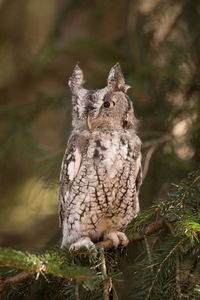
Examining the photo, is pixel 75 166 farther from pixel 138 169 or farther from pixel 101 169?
pixel 138 169

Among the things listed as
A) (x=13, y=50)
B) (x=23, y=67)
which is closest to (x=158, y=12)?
(x=13, y=50)

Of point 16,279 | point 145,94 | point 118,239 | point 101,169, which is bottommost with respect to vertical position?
point 16,279

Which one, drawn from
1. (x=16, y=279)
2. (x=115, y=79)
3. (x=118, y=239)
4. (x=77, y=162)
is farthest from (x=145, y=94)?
(x=16, y=279)

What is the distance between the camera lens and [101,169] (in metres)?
2.00

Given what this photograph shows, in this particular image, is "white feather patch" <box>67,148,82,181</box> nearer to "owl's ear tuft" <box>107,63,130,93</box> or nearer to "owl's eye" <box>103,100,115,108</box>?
"owl's eye" <box>103,100,115,108</box>

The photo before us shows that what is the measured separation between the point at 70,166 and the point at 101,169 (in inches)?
8.0

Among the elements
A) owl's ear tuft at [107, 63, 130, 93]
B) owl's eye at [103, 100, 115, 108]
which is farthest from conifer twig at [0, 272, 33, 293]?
owl's ear tuft at [107, 63, 130, 93]

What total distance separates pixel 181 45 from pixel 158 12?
326 mm

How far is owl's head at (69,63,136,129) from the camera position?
2.12m

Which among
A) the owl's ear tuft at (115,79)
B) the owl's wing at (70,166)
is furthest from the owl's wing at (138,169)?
the owl's ear tuft at (115,79)

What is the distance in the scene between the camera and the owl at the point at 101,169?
199 centimetres

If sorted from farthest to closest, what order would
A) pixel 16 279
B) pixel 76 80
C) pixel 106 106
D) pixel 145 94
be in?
pixel 145 94
pixel 76 80
pixel 106 106
pixel 16 279

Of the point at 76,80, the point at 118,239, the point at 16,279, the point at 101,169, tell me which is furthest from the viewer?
the point at 76,80

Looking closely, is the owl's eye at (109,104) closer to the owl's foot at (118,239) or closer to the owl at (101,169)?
the owl at (101,169)
